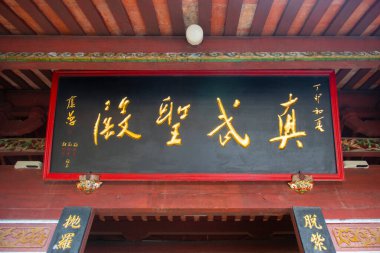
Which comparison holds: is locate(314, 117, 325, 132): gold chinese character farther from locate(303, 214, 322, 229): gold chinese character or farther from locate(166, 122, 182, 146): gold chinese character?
locate(166, 122, 182, 146): gold chinese character

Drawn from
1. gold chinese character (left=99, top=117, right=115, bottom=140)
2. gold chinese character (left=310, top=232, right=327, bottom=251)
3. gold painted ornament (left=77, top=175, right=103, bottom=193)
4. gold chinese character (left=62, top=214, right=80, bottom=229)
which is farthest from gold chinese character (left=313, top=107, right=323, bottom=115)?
gold chinese character (left=62, top=214, right=80, bottom=229)

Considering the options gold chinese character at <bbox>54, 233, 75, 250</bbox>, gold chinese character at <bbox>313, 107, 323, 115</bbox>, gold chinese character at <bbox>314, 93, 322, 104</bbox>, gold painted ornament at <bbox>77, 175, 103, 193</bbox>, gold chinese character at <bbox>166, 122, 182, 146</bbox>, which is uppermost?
gold chinese character at <bbox>314, 93, 322, 104</bbox>

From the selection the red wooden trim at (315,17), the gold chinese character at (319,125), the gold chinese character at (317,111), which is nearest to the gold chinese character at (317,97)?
the gold chinese character at (317,111)

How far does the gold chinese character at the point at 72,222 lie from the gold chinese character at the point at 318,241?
7.71 ft

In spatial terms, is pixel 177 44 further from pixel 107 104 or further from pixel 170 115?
pixel 107 104

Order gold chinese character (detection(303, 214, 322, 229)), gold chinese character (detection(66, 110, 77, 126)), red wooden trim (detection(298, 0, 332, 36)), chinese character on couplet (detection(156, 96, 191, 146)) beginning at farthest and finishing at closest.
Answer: gold chinese character (detection(66, 110, 77, 126)) < chinese character on couplet (detection(156, 96, 191, 146)) < gold chinese character (detection(303, 214, 322, 229)) < red wooden trim (detection(298, 0, 332, 36))

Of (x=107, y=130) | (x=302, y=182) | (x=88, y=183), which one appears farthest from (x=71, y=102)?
(x=302, y=182)

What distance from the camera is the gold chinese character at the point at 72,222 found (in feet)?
13.3

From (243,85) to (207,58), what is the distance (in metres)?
0.56

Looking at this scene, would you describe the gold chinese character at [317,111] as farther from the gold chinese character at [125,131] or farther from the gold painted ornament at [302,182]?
the gold chinese character at [125,131]

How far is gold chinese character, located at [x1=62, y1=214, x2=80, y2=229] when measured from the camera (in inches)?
160

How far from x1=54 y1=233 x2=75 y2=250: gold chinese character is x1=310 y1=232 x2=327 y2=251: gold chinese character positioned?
2359 millimetres

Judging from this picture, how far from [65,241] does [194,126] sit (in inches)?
69.3

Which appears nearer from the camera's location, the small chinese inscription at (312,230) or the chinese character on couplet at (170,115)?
the small chinese inscription at (312,230)
